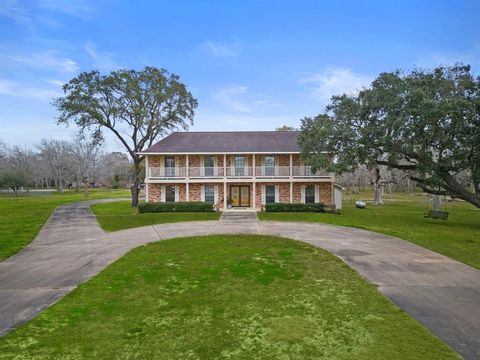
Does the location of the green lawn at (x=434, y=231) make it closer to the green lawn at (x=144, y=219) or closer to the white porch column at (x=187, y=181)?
the green lawn at (x=144, y=219)

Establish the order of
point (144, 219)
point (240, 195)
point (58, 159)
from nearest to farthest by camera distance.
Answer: point (144, 219) < point (240, 195) < point (58, 159)

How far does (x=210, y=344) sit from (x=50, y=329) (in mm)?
2860

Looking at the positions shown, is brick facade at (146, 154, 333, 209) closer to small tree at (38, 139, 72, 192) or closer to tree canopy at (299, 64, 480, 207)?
tree canopy at (299, 64, 480, 207)

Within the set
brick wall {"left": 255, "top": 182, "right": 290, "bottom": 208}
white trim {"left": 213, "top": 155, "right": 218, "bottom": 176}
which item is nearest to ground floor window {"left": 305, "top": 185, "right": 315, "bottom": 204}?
brick wall {"left": 255, "top": 182, "right": 290, "bottom": 208}

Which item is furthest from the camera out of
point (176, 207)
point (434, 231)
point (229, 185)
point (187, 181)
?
point (229, 185)

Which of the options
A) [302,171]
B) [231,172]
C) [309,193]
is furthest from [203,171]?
[309,193]

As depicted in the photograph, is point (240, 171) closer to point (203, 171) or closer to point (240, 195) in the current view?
point (240, 195)

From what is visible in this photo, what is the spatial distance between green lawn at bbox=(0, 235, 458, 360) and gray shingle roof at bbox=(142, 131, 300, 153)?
60.6 feet

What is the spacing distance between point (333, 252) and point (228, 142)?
1916 cm

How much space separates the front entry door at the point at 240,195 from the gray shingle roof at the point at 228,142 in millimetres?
3160

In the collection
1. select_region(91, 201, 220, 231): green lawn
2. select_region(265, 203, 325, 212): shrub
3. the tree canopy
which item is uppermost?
the tree canopy

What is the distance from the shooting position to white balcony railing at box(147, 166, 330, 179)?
89.4 feet

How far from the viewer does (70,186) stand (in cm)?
8369

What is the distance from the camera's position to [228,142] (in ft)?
97.0
